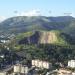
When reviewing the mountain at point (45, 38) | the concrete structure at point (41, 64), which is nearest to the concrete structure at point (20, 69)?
the concrete structure at point (41, 64)

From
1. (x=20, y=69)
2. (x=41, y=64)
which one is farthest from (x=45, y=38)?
(x=20, y=69)

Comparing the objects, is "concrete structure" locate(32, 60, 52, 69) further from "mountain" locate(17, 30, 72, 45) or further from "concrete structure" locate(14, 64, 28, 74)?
"mountain" locate(17, 30, 72, 45)

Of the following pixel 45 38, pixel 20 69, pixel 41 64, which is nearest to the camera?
pixel 20 69

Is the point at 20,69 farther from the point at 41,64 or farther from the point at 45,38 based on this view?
the point at 45,38

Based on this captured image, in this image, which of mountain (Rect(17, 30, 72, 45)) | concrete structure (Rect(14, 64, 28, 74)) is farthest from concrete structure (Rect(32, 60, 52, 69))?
mountain (Rect(17, 30, 72, 45))

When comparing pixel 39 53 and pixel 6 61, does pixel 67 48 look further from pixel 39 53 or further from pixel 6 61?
pixel 6 61

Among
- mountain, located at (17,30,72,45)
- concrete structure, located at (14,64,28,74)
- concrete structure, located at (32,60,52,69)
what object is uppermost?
mountain, located at (17,30,72,45)

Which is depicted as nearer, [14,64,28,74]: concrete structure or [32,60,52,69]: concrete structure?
[14,64,28,74]: concrete structure

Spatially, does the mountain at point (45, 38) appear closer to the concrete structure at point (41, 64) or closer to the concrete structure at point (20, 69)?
the concrete structure at point (41, 64)

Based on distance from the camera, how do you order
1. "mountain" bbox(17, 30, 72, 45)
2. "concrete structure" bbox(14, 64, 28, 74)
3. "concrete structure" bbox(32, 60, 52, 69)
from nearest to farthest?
"concrete structure" bbox(14, 64, 28, 74)
"concrete structure" bbox(32, 60, 52, 69)
"mountain" bbox(17, 30, 72, 45)
